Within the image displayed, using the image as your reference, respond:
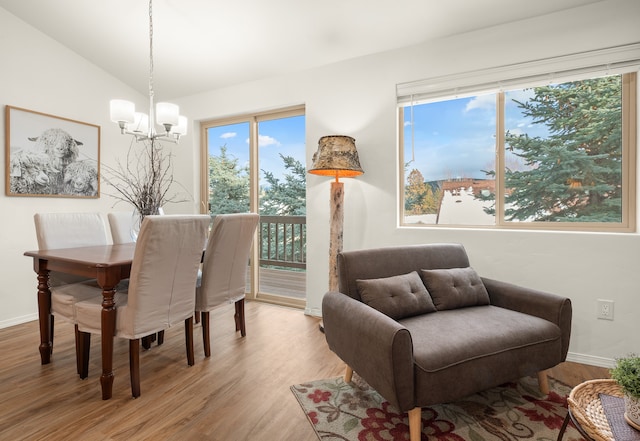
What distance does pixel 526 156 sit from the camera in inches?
103

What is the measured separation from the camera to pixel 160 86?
403 centimetres

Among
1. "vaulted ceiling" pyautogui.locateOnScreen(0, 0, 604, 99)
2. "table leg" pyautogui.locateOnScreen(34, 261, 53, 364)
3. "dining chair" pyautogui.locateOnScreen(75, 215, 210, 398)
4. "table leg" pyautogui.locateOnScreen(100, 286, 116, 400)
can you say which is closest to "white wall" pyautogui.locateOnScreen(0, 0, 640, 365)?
"vaulted ceiling" pyautogui.locateOnScreen(0, 0, 604, 99)

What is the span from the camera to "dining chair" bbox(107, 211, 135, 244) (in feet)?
9.46

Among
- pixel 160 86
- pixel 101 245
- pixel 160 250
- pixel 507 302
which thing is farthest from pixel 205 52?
pixel 507 302

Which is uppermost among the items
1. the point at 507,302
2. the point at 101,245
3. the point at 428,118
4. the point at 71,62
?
the point at 71,62

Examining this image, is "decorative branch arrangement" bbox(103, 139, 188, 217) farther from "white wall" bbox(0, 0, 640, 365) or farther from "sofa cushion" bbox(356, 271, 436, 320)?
"sofa cushion" bbox(356, 271, 436, 320)

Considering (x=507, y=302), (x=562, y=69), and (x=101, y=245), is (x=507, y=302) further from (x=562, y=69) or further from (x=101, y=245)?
(x=101, y=245)

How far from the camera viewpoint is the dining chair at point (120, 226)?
2884mm

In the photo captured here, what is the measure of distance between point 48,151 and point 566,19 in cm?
460

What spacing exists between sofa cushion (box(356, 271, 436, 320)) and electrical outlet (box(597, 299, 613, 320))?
1.24 meters

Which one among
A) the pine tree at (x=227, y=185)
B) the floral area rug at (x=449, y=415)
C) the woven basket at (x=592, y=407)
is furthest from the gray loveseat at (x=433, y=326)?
the pine tree at (x=227, y=185)

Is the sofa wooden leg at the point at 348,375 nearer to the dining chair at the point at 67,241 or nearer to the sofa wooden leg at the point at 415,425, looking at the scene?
the sofa wooden leg at the point at 415,425

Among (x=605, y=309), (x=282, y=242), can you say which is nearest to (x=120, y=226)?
(x=282, y=242)

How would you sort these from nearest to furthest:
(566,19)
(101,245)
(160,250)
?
(160,250)
(566,19)
(101,245)
